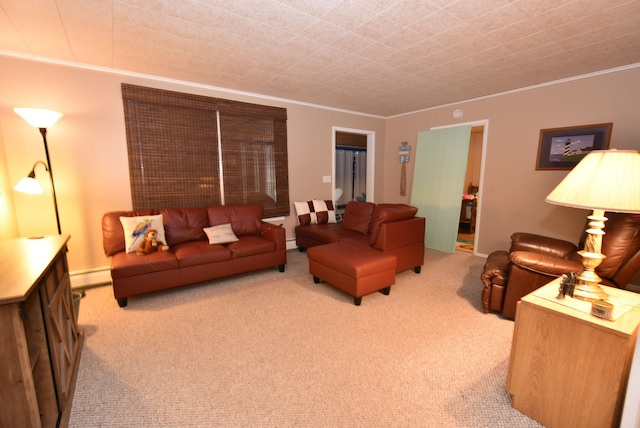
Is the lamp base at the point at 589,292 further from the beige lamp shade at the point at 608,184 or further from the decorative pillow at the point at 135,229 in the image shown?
the decorative pillow at the point at 135,229

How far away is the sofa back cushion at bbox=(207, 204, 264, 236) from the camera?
12.3 feet

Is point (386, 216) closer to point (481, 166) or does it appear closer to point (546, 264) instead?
point (546, 264)

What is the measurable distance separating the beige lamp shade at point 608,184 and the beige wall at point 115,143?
266 cm

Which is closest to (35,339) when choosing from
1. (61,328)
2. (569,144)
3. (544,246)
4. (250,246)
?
(61,328)

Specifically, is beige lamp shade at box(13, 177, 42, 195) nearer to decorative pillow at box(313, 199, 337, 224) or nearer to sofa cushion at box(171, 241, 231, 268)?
sofa cushion at box(171, 241, 231, 268)

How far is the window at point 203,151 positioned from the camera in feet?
11.2

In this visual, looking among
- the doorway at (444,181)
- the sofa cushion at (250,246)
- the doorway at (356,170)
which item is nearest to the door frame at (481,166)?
the doorway at (444,181)

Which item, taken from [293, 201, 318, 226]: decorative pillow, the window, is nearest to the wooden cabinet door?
the window

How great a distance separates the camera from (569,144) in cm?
351

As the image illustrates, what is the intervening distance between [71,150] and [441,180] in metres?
5.22

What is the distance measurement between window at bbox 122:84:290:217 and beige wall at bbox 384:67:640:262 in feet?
10.0

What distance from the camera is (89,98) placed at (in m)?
3.13

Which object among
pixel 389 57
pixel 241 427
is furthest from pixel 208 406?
pixel 389 57

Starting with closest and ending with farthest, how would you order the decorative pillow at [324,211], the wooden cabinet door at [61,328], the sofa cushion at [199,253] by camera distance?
the wooden cabinet door at [61,328] < the sofa cushion at [199,253] < the decorative pillow at [324,211]
